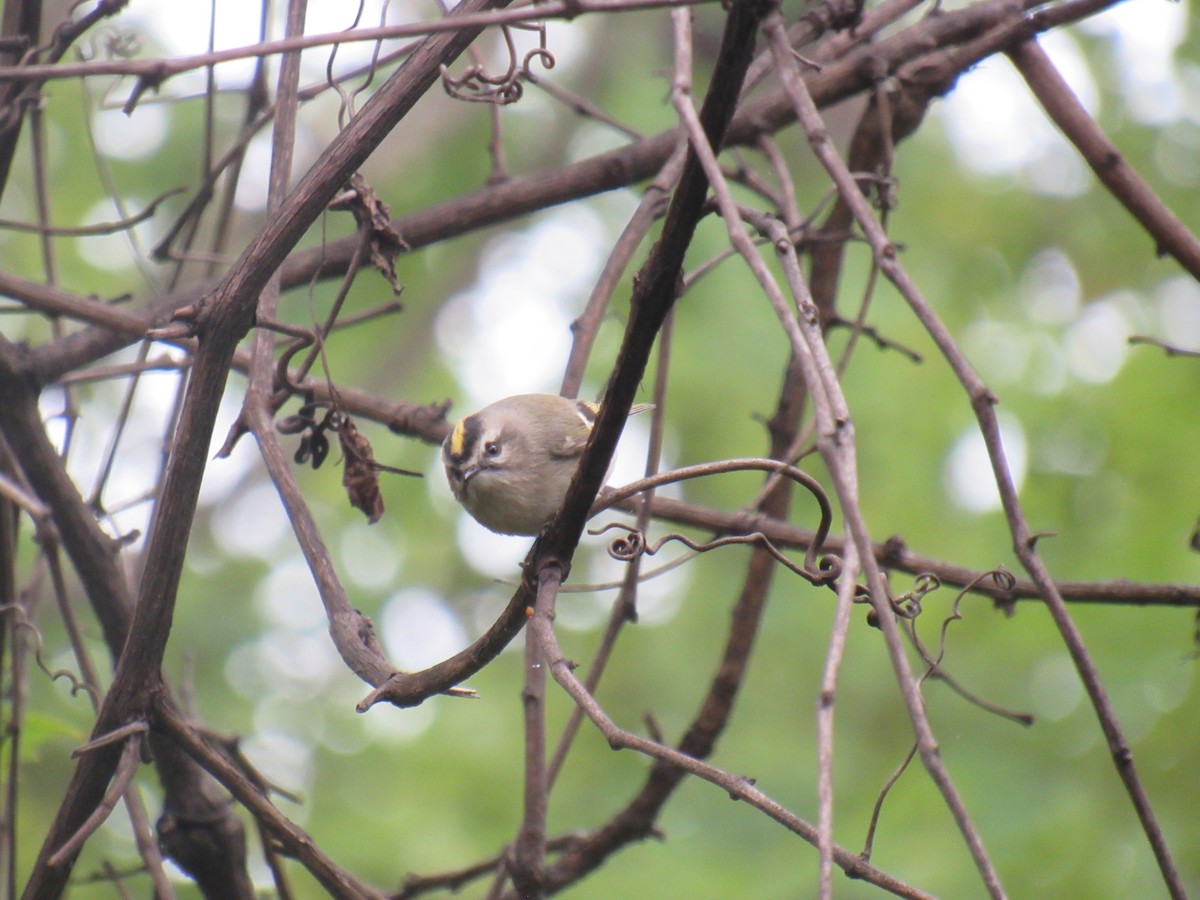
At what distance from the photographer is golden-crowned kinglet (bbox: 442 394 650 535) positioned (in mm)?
4047

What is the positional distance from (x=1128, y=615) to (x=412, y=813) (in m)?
3.34

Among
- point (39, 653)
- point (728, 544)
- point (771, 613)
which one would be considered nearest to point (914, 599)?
point (728, 544)

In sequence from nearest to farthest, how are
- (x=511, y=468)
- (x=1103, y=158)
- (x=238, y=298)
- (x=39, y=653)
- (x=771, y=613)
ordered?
(x=238, y=298) < (x=39, y=653) < (x=1103, y=158) < (x=511, y=468) < (x=771, y=613)

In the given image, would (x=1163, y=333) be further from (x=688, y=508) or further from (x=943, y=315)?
(x=688, y=508)

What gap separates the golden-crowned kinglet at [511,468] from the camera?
405cm

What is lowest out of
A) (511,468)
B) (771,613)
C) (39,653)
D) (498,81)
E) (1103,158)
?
(39,653)

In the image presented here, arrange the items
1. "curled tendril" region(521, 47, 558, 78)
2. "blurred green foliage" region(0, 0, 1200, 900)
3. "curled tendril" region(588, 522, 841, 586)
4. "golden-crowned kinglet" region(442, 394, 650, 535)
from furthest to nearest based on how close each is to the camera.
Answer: "blurred green foliage" region(0, 0, 1200, 900)
"golden-crowned kinglet" region(442, 394, 650, 535)
"curled tendril" region(521, 47, 558, 78)
"curled tendril" region(588, 522, 841, 586)

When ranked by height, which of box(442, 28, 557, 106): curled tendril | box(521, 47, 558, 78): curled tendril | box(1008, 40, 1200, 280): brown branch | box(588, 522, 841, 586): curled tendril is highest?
box(1008, 40, 1200, 280): brown branch

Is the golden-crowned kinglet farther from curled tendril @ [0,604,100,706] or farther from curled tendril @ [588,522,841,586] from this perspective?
curled tendril @ [588,522,841,586]

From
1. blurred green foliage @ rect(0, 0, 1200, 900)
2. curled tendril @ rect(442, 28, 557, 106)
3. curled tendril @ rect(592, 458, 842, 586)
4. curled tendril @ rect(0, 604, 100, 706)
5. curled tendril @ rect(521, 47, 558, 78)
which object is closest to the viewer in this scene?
curled tendril @ rect(592, 458, 842, 586)

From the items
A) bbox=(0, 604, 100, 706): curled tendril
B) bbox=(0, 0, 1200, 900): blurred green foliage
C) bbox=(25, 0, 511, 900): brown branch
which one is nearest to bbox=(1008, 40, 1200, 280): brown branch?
bbox=(0, 0, 1200, 900): blurred green foliage

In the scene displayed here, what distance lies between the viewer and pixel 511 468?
410 centimetres

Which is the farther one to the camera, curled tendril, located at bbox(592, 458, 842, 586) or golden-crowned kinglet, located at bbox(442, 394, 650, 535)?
golden-crowned kinglet, located at bbox(442, 394, 650, 535)

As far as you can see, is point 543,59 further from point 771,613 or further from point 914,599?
point 771,613
